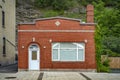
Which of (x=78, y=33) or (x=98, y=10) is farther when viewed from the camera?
(x=98, y=10)

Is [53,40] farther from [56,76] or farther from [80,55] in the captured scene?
[56,76]

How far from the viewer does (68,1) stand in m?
86.3

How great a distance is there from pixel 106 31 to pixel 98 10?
12.2 metres

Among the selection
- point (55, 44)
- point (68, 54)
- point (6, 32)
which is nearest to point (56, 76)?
point (68, 54)

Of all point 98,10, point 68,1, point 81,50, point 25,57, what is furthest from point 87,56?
point 68,1

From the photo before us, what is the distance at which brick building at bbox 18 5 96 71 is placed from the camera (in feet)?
111

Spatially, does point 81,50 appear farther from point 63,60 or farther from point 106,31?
point 106,31

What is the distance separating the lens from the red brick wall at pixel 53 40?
33.8 metres

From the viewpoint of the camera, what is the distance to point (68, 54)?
3406 cm

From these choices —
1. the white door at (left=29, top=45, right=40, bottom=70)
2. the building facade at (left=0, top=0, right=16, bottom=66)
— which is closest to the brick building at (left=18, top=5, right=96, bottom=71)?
the white door at (left=29, top=45, right=40, bottom=70)

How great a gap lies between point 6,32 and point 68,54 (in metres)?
13.4

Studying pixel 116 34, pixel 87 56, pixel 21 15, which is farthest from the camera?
pixel 21 15

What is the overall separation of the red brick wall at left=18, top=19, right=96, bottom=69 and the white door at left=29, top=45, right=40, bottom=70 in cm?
38

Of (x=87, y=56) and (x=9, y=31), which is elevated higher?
(x=9, y=31)
